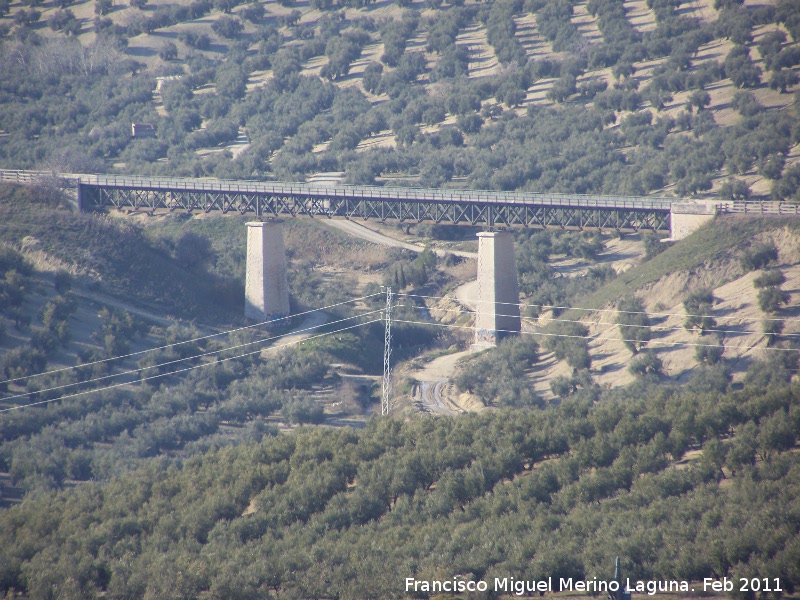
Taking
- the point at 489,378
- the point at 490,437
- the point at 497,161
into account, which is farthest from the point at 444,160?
the point at 490,437

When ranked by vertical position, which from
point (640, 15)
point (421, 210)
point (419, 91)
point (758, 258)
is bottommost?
point (758, 258)

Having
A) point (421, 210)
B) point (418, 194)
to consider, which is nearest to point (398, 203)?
point (421, 210)

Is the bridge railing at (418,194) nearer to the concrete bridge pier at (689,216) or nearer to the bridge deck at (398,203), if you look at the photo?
the bridge deck at (398,203)

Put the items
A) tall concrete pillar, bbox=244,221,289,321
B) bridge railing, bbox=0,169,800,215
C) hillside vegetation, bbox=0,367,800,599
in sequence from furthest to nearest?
tall concrete pillar, bbox=244,221,289,321 → bridge railing, bbox=0,169,800,215 → hillside vegetation, bbox=0,367,800,599

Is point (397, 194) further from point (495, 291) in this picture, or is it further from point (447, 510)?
point (447, 510)

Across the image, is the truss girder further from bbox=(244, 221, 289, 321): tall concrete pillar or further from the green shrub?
the green shrub

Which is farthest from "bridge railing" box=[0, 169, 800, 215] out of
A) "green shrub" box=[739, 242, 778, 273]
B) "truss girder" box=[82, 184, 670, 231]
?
"green shrub" box=[739, 242, 778, 273]
